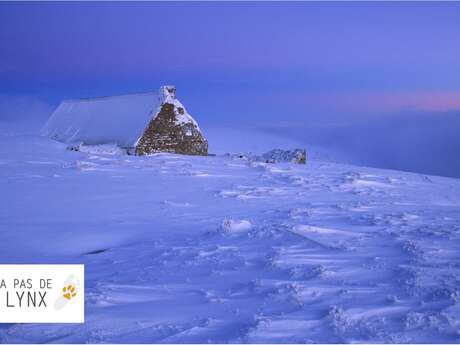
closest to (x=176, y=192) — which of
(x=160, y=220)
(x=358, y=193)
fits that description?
(x=160, y=220)

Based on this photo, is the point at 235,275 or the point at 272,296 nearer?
the point at 272,296

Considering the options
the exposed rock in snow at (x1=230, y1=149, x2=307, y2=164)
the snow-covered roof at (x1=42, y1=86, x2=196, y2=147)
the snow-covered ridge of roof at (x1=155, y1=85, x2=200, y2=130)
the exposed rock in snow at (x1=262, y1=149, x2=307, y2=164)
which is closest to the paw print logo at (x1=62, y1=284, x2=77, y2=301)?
the exposed rock in snow at (x1=230, y1=149, x2=307, y2=164)

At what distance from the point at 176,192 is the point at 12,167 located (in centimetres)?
522

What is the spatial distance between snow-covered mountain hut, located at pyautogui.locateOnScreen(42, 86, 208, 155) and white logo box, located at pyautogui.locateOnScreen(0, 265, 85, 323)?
502 inches

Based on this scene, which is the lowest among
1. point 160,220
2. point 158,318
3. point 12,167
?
point 158,318

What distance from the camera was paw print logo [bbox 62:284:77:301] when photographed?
3.80 meters

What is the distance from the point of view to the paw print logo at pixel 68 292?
12.1 feet

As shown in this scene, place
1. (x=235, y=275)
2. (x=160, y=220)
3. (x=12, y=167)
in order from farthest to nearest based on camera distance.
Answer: (x=12, y=167) → (x=160, y=220) → (x=235, y=275)

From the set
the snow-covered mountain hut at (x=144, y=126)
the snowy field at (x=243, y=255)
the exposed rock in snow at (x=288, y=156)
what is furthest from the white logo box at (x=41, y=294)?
the snow-covered mountain hut at (x=144, y=126)

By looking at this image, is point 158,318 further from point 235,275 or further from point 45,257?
point 45,257

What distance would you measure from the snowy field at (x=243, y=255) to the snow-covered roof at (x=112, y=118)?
25.1 ft

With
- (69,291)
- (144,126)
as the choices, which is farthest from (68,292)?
(144,126)

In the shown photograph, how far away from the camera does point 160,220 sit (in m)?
6.82

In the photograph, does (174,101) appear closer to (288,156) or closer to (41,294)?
(288,156)
